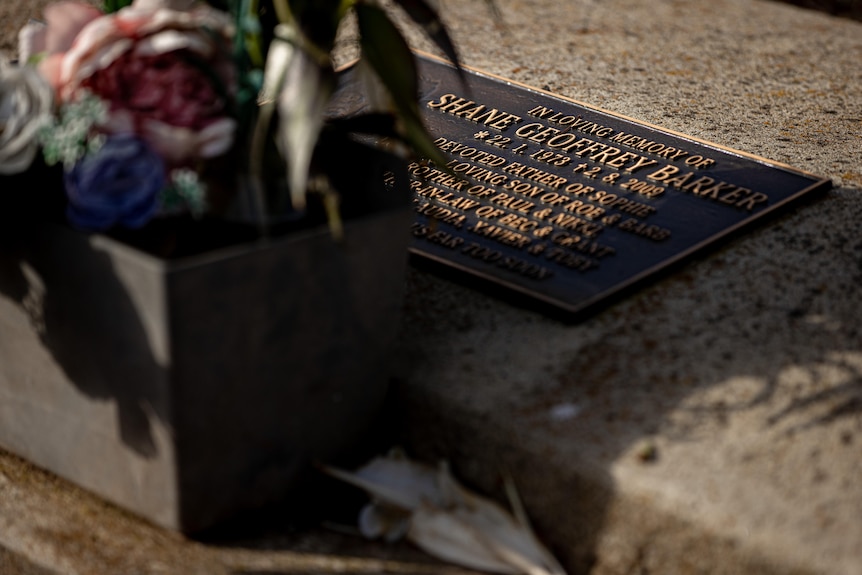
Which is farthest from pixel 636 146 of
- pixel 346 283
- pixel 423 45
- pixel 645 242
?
pixel 346 283

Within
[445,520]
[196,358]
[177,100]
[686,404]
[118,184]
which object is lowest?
[445,520]

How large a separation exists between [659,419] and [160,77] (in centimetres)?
108

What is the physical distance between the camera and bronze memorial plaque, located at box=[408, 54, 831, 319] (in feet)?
8.22

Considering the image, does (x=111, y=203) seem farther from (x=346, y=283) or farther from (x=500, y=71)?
(x=500, y=71)

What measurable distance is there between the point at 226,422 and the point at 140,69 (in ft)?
1.99

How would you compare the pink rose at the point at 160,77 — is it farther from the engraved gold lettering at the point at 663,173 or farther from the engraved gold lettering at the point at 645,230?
the engraved gold lettering at the point at 663,173

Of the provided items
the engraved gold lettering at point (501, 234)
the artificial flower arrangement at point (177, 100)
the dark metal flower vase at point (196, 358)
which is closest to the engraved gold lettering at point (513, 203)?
the engraved gold lettering at point (501, 234)

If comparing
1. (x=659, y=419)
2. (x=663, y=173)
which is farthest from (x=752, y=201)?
(x=659, y=419)

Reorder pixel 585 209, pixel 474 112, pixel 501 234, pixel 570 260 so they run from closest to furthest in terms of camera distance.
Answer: pixel 570 260 < pixel 501 234 < pixel 585 209 < pixel 474 112

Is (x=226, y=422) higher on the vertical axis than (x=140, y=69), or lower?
lower

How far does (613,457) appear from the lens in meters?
1.97

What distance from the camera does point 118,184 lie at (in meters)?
1.77

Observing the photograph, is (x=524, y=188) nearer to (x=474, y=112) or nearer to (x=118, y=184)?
(x=474, y=112)

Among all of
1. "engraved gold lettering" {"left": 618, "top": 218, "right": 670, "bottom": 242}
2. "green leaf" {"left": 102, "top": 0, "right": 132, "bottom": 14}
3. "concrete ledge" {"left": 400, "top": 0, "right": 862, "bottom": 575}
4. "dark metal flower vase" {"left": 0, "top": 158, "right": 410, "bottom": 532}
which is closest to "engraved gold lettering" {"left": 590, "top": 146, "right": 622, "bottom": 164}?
"engraved gold lettering" {"left": 618, "top": 218, "right": 670, "bottom": 242}
